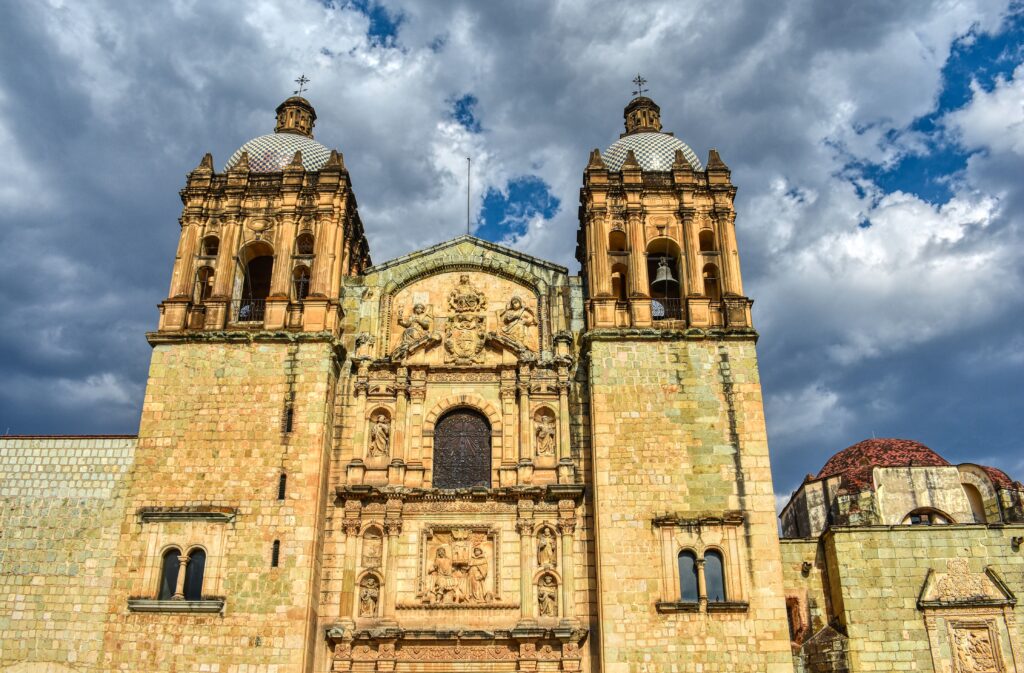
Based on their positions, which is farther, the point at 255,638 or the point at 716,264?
the point at 716,264

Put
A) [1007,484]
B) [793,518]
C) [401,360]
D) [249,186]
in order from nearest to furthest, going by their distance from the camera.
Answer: [401,360], [249,186], [1007,484], [793,518]

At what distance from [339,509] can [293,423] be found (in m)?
2.07

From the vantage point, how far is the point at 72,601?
1831cm

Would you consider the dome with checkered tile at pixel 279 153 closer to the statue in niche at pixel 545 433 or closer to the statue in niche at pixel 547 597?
the statue in niche at pixel 545 433

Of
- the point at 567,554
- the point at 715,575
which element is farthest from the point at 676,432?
the point at 567,554

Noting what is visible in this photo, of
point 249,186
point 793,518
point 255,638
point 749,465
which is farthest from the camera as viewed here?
point 793,518

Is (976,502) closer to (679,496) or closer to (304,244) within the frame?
(679,496)

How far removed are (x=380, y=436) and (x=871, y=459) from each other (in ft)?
48.6

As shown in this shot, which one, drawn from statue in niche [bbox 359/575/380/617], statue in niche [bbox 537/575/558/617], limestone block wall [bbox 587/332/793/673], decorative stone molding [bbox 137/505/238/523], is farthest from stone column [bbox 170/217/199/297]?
statue in niche [bbox 537/575/558/617]

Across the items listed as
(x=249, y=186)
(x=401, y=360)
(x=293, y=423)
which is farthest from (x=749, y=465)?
(x=249, y=186)

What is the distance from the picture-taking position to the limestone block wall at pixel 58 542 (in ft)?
59.2

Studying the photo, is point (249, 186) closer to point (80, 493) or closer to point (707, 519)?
point (80, 493)

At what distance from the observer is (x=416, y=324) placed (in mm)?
21906

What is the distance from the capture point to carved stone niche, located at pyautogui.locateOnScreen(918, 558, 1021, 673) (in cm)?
1878
